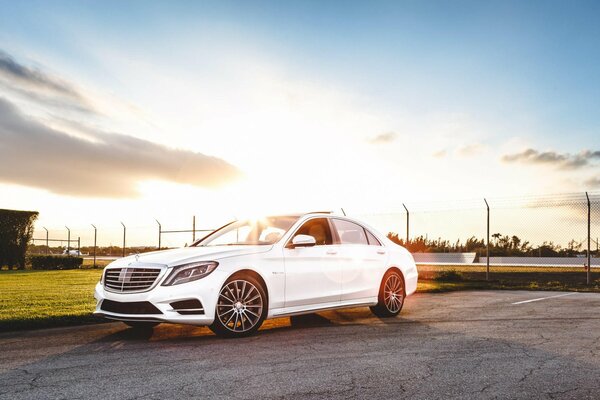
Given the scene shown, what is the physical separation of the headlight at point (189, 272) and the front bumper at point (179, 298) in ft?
0.18

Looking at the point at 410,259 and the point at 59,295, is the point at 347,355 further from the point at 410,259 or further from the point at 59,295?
the point at 59,295

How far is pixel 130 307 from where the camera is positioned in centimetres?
686

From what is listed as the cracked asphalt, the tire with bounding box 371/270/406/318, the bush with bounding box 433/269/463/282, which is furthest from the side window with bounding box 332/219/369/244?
the bush with bounding box 433/269/463/282

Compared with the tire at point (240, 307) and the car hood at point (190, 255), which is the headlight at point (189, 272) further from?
the tire at point (240, 307)

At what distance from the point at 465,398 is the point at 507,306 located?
23.6 feet

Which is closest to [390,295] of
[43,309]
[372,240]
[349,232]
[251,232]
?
[372,240]

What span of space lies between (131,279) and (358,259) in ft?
11.4

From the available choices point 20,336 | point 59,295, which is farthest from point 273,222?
point 59,295

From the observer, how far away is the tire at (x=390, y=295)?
30.2 feet

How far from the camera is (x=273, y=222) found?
28.1 feet

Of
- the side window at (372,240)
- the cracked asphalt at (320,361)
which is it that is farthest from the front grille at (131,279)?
the side window at (372,240)

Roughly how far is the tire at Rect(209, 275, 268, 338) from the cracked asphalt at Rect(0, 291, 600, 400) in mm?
174

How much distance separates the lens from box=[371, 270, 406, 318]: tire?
30.2 feet

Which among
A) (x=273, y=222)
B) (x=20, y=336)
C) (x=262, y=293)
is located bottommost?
(x=20, y=336)
